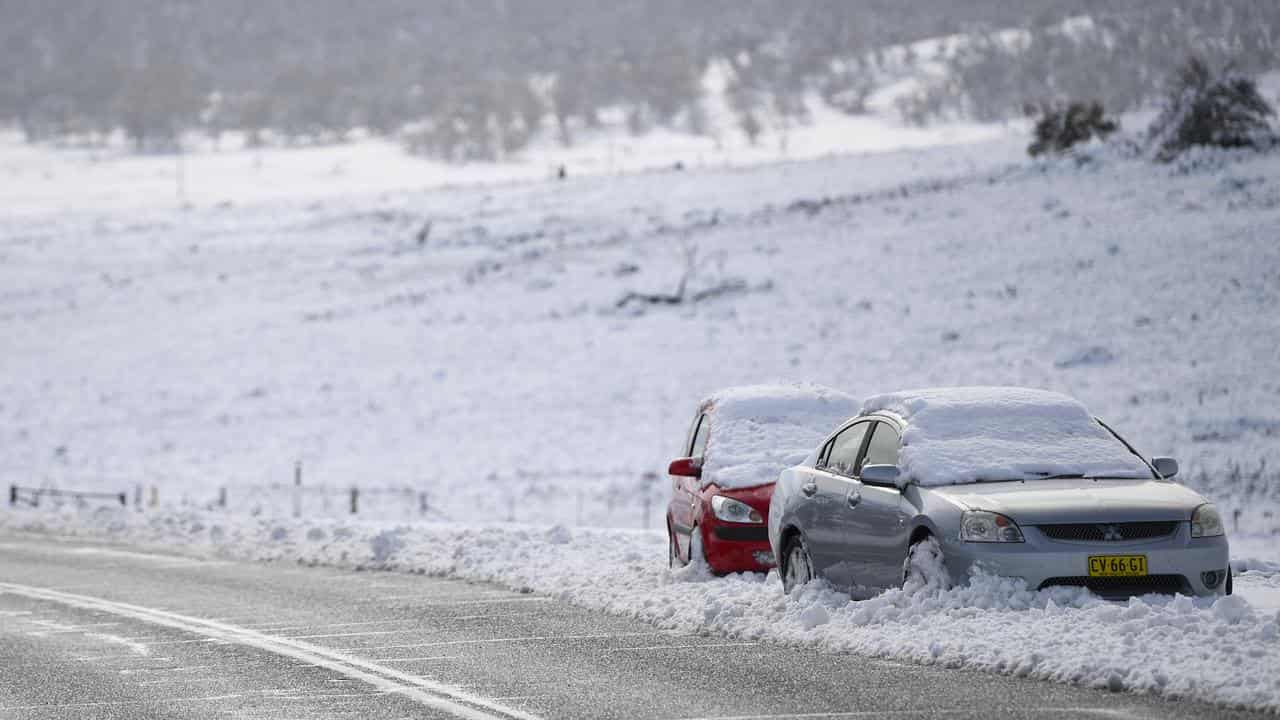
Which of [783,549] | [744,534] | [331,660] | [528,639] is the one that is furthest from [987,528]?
[331,660]

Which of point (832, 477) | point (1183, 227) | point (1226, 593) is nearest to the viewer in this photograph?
point (1226, 593)

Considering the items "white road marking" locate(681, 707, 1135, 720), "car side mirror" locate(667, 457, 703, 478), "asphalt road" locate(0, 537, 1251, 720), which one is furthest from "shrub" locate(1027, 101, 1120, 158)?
"white road marking" locate(681, 707, 1135, 720)

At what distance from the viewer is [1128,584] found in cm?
988

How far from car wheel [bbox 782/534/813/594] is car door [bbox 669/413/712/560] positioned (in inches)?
79.9

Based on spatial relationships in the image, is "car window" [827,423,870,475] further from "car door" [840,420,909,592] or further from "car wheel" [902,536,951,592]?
"car wheel" [902,536,951,592]

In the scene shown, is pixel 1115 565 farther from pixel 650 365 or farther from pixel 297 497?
pixel 650 365

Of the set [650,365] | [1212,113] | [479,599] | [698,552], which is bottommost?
[479,599]

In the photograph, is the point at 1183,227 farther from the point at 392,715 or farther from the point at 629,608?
the point at 392,715

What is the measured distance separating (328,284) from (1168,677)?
237ft

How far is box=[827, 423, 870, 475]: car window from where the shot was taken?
39.3ft

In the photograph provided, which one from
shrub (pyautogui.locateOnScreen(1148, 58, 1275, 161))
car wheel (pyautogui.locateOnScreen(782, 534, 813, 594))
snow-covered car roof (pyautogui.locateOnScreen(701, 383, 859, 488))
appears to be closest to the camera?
car wheel (pyautogui.locateOnScreen(782, 534, 813, 594))

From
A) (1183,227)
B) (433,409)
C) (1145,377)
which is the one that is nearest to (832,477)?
(1145,377)

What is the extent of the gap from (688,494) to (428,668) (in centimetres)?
520

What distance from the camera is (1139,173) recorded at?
216 feet
